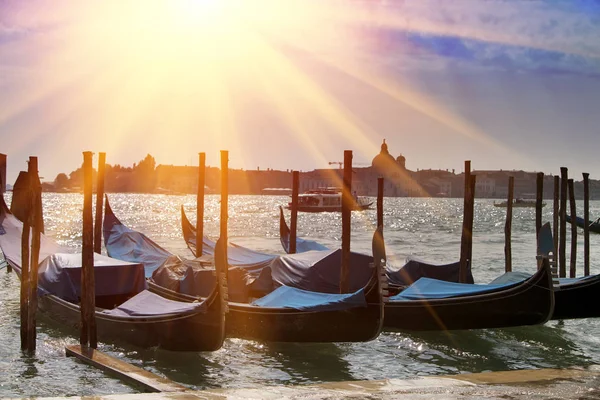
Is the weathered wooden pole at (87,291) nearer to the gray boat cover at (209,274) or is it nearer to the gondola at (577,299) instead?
the gray boat cover at (209,274)

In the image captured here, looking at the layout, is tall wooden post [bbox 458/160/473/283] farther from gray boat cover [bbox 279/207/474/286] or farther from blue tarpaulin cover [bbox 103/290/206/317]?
blue tarpaulin cover [bbox 103/290/206/317]

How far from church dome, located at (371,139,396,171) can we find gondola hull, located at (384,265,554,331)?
13497 centimetres

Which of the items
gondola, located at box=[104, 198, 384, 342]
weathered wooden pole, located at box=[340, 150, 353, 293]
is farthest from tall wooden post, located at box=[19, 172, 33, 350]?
weathered wooden pole, located at box=[340, 150, 353, 293]

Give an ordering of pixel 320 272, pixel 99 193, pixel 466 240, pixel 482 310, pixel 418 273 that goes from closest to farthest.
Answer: pixel 482 310 < pixel 320 272 < pixel 418 273 < pixel 466 240 < pixel 99 193

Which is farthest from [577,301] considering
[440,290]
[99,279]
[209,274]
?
[99,279]

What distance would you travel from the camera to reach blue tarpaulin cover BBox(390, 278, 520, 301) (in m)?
9.94

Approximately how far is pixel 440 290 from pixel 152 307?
12.3ft

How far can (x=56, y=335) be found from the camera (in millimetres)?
10445

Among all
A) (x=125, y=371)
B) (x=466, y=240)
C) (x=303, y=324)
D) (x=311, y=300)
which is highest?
(x=466, y=240)

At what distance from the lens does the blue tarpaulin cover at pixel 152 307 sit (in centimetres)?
875

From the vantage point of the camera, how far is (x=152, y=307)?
9.25 meters

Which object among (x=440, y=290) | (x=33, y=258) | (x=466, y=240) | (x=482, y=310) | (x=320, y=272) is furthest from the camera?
(x=466, y=240)

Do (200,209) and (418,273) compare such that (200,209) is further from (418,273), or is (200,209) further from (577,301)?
(577,301)

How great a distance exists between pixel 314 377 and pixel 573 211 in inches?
420
